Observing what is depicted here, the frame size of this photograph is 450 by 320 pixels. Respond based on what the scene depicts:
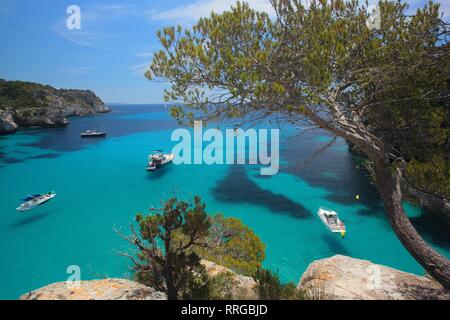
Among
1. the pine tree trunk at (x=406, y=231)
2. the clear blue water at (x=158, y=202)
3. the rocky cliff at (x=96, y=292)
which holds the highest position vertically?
the pine tree trunk at (x=406, y=231)

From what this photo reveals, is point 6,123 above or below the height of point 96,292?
above

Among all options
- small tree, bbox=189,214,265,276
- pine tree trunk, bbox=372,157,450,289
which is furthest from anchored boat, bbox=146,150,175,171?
pine tree trunk, bbox=372,157,450,289

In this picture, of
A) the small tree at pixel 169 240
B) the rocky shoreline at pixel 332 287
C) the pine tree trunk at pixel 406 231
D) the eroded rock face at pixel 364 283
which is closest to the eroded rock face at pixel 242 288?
the rocky shoreline at pixel 332 287

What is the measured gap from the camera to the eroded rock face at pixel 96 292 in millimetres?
4488

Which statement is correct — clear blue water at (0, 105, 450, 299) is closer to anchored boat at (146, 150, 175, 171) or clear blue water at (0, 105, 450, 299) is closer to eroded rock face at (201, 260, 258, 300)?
anchored boat at (146, 150, 175, 171)

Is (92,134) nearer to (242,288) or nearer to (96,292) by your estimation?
(242,288)

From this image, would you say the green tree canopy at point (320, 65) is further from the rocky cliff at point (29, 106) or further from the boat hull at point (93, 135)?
the rocky cliff at point (29, 106)

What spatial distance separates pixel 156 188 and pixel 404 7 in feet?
83.6

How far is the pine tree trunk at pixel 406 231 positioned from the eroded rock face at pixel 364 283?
775mm

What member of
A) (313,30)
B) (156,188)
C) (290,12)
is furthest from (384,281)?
(156,188)

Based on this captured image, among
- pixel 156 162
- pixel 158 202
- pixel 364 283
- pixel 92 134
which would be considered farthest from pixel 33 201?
pixel 92 134

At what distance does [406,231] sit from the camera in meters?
5.29

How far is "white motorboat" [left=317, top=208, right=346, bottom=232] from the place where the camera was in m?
17.3

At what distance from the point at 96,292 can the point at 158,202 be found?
19.3 m
